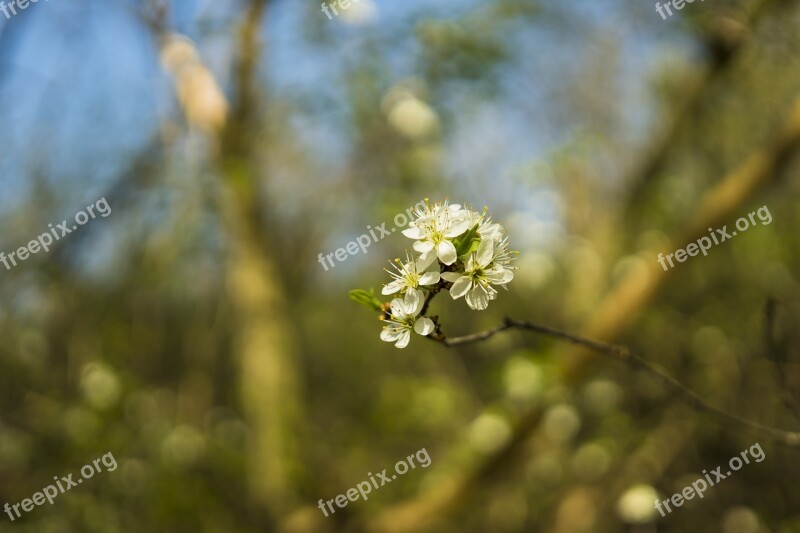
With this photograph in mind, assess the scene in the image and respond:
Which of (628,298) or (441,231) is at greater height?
(441,231)

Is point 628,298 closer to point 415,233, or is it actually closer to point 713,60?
point 713,60

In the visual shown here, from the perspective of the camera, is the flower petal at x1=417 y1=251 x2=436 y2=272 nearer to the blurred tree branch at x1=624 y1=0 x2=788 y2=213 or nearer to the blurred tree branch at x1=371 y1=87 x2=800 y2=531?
the blurred tree branch at x1=371 y1=87 x2=800 y2=531

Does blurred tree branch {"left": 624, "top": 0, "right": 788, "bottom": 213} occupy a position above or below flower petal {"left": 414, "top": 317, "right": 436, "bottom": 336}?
above

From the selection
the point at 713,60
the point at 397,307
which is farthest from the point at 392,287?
the point at 713,60

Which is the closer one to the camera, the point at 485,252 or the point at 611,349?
the point at 485,252

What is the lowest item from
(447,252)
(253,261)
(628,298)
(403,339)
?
(628,298)

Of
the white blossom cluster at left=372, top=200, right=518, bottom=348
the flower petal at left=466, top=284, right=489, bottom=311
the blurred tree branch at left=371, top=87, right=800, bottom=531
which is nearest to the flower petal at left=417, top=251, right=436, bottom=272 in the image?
the white blossom cluster at left=372, top=200, right=518, bottom=348
